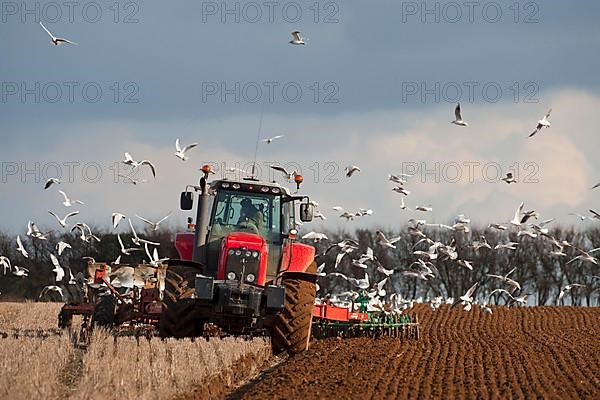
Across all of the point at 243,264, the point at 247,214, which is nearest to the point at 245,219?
the point at 247,214

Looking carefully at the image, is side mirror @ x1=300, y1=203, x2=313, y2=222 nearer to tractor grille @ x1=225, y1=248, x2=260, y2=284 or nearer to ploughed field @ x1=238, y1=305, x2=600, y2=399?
tractor grille @ x1=225, y1=248, x2=260, y2=284

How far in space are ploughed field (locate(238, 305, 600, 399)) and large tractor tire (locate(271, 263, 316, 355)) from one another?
30 cm

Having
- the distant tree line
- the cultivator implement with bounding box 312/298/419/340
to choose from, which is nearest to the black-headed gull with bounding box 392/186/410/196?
the cultivator implement with bounding box 312/298/419/340

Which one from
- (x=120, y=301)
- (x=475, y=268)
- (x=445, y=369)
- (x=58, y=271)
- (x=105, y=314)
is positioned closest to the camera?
(x=445, y=369)

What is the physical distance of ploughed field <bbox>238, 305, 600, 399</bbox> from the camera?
1004 centimetres

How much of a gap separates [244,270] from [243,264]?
87mm

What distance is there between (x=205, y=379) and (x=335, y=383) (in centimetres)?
147

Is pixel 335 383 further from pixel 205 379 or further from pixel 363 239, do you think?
pixel 363 239

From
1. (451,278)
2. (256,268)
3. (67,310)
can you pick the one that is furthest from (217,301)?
(451,278)

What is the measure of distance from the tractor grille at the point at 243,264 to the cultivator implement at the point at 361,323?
163 inches

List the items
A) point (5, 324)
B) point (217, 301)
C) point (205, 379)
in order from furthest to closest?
point (5, 324), point (217, 301), point (205, 379)

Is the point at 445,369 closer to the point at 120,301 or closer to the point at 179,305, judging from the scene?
the point at 179,305

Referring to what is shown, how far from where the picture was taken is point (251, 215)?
13766 mm

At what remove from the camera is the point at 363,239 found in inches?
2183
